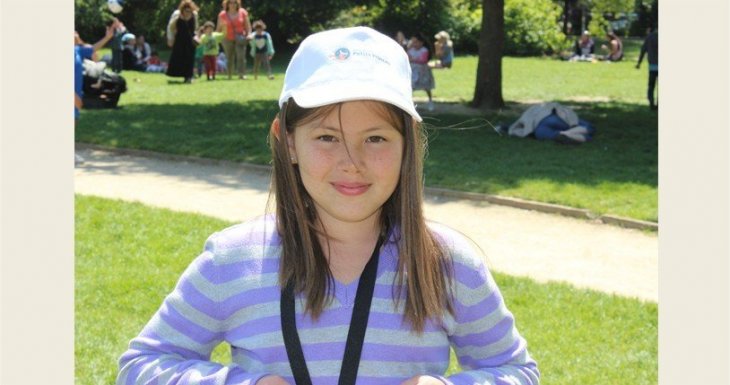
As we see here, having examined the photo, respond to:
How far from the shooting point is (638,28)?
56125 millimetres

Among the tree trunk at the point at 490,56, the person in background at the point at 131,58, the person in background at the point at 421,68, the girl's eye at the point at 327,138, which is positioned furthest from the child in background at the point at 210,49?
the girl's eye at the point at 327,138

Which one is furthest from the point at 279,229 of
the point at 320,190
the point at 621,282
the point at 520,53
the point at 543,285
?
the point at 520,53

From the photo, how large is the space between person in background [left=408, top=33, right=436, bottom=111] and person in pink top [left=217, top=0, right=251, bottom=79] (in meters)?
7.58

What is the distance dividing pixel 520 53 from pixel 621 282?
1268 inches

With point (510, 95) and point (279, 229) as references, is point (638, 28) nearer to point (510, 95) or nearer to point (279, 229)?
point (510, 95)

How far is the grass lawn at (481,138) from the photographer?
10258mm

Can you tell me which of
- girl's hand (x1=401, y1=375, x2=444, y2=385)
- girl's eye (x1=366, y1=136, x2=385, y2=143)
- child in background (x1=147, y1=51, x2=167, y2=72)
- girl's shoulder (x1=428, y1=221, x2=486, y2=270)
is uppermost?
girl's eye (x1=366, y1=136, x2=385, y2=143)

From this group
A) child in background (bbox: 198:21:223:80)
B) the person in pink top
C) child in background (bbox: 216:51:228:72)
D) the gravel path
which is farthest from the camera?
child in background (bbox: 216:51:228:72)

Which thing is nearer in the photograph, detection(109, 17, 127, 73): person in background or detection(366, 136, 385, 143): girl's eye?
detection(366, 136, 385, 143): girl's eye

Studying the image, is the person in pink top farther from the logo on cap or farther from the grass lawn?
the logo on cap

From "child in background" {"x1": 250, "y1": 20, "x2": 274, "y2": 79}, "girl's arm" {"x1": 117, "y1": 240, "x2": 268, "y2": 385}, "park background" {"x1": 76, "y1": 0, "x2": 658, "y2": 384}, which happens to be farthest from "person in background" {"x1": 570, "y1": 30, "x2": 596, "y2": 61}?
"girl's arm" {"x1": 117, "y1": 240, "x2": 268, "y2": 385}

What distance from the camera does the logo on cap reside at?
2.17 m

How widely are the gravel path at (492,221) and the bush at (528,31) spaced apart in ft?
91.1

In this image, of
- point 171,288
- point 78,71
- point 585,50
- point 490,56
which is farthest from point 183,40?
point 585,50
